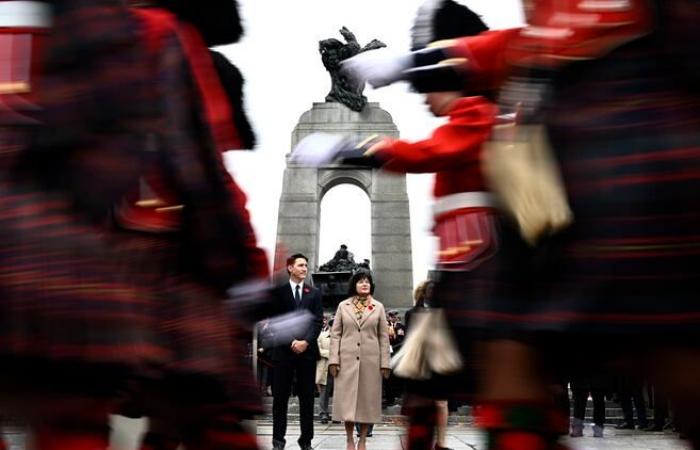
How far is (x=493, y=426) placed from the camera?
7.02ft

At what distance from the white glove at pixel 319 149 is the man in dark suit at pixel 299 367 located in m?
5.73

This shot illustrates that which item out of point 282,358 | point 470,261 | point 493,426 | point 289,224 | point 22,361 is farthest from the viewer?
point 289,224

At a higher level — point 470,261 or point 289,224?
point 289,224

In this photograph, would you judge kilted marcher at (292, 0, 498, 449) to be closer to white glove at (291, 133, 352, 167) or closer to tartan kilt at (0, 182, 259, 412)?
white glove at (291, 133, 352, 167)

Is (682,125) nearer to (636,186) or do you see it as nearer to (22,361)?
(636,186)

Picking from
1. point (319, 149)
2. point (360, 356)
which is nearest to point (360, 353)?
point (360, 356)

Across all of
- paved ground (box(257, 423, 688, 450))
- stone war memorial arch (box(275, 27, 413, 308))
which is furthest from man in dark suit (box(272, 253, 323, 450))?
stone war memorial arch (box(275, 27, 413, 308))

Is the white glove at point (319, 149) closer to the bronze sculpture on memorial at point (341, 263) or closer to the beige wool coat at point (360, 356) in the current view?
the beige wool coat at point (360, 356)

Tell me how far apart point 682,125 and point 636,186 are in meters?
0.17

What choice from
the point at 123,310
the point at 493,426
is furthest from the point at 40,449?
the point at 493,426

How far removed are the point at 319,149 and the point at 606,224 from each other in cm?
113

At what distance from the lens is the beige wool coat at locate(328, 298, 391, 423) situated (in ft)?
30.8

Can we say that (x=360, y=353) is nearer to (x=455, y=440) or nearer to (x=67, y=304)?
(x=455, y=440)

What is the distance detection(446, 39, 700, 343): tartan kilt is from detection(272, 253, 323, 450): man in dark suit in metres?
6.62
